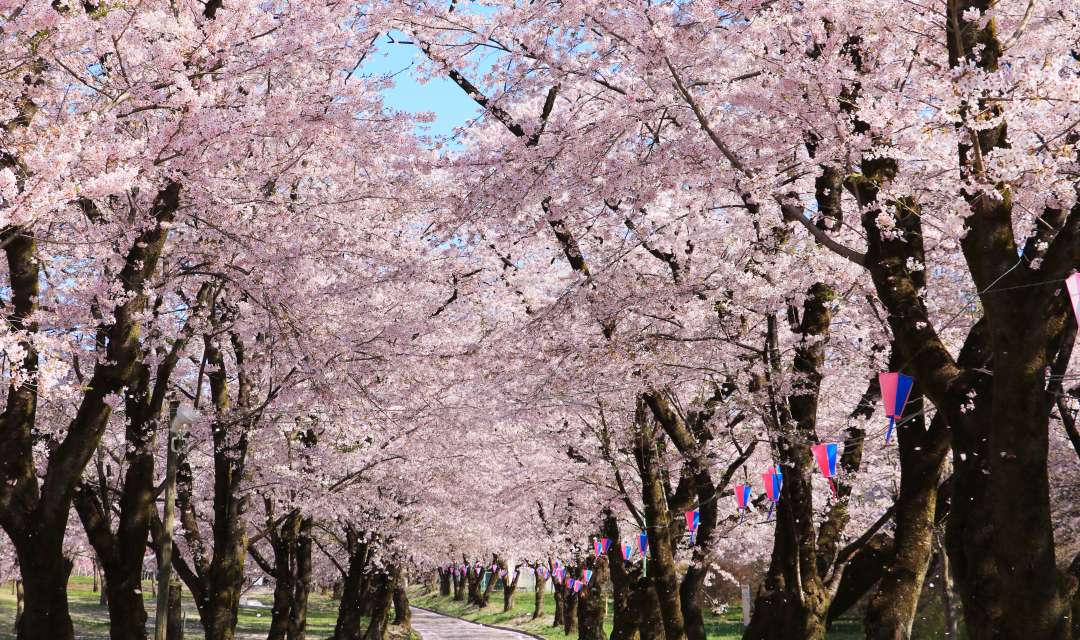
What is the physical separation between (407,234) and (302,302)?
11.4ft

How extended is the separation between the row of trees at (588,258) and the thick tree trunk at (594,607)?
9.63 meters

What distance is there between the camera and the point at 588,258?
1580cm

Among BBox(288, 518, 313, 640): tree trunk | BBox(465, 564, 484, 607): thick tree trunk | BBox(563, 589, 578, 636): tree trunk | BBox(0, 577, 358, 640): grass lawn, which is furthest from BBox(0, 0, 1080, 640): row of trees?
BBox(465, 564, 484, 607): thick tree trunk

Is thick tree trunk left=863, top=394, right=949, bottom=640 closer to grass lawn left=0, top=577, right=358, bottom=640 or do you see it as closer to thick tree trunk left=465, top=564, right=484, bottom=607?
grass lawn left=0, top=577, right=358, bottom=640

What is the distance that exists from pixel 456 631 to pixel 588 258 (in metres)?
33.5

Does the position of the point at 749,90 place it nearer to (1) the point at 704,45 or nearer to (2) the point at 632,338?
(1) the point at 704,45

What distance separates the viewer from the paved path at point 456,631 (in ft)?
132

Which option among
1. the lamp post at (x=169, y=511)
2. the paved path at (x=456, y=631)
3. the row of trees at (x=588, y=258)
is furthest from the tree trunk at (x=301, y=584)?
the paved path at (x=456, y=631)

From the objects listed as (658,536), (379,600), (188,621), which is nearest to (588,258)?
(658,536)

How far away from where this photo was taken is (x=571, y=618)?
38.1 metres

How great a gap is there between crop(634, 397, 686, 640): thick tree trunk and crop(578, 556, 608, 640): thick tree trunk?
12741 mm

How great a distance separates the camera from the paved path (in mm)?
40125

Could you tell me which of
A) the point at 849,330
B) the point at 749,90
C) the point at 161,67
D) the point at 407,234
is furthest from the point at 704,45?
the point at 407,234

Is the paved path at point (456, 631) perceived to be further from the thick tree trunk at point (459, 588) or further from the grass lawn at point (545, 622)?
the thick tree trunk at point (459, 588)
